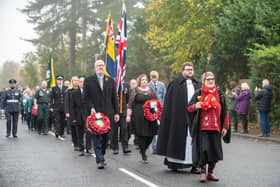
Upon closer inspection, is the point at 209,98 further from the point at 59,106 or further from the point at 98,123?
the point at 59,106

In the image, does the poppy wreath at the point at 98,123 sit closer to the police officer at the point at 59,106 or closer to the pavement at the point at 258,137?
the pavement at the point at 258,137

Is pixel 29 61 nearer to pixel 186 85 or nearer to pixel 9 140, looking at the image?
pixel 9 140

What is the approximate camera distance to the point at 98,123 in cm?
923

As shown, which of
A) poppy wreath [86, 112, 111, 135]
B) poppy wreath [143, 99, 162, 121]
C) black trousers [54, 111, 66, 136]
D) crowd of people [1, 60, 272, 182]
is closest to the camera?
crowd of people [1, 60, 272, 182]

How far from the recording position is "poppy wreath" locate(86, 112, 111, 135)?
9.16m

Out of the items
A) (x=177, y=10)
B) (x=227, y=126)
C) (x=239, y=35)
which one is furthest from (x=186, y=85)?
(x=177, y=10)

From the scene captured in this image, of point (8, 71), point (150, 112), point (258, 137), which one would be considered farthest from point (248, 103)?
point (8, 71)

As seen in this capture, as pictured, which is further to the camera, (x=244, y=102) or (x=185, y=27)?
(x=185, y=27)

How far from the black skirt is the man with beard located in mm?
800

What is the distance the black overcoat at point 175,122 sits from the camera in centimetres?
866

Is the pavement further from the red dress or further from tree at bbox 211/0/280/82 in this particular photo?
the red dress

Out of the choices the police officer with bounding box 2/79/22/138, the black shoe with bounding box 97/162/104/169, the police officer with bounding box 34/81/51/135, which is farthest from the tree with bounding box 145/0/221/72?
the black shoe with bounding box 97/162/104/169

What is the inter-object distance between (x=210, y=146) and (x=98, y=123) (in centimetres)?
251

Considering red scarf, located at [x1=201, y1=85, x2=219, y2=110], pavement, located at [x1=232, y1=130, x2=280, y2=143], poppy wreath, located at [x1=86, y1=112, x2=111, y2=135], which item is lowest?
pavement, located at [x1=232, y1=130, x2=280, y2=143]
